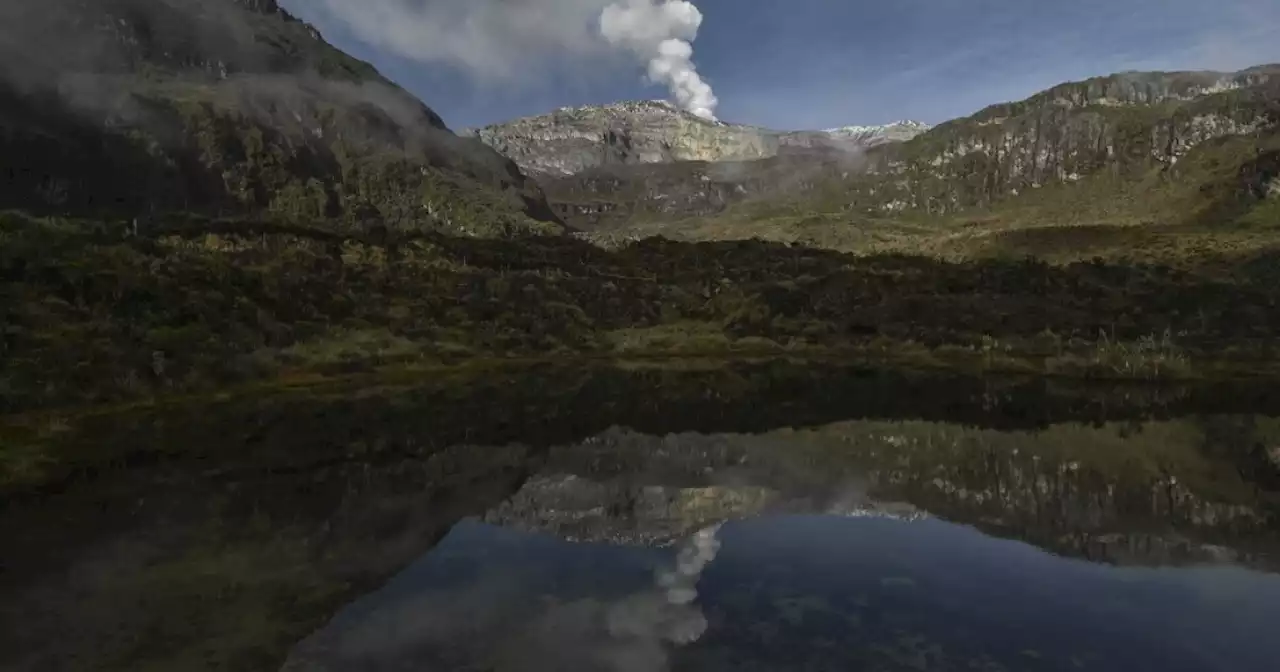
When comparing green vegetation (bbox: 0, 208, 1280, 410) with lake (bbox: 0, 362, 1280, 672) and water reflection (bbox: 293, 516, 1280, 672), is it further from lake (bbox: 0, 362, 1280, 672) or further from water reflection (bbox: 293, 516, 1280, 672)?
water reflection (bbox: 293, 516, 1280, 672)

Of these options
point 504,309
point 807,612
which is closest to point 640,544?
point 807,612

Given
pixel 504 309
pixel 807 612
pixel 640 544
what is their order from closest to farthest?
pixel 807 612 → pixel 640 544 → pixel 504 309

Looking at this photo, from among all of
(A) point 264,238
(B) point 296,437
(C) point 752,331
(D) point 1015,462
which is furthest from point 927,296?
(A) point 264,238

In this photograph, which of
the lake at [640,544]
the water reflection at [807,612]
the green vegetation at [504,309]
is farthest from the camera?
the green vegetation at [504,309]

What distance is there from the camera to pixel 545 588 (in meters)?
19.2

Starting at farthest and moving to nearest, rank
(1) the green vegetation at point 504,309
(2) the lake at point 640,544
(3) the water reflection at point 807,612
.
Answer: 1. (1) the green vegetation at point 504,309
2. (2) the lake at point 640,544
3. (3) the water reflection at point 807,612

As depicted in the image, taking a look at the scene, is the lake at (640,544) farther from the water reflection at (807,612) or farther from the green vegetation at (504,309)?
the green vegetation at (504,309)

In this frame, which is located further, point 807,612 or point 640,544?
point 640,544

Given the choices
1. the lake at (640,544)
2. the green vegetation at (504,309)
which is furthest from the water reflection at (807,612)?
the green vegetation at (504,309)

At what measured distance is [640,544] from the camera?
23.1 metres

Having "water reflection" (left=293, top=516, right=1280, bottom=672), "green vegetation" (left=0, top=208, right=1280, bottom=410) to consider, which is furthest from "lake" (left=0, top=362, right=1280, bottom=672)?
"green vegetation" (left=0, top=208, right=1280, bottom=410)

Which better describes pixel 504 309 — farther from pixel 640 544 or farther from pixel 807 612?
pixel 807 612

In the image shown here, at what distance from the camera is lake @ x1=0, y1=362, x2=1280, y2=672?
15.8 meters

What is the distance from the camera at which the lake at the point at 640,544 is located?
15766mm
